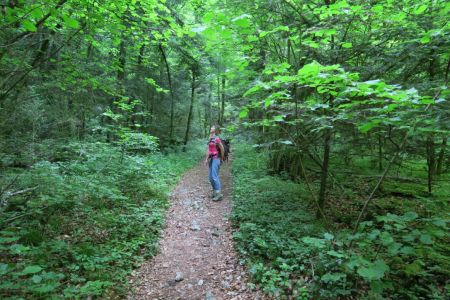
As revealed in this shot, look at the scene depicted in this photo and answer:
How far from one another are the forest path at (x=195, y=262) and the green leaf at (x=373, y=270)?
6.21 feet

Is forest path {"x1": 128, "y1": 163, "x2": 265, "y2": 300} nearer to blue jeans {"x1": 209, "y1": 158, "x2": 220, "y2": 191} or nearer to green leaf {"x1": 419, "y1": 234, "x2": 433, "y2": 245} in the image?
blue jeans {"x1": 209, "y1": 158, "x2": 220, "y2": 191}

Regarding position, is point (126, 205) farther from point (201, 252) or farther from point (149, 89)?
point (149, 89)

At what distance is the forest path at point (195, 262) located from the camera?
15.1 feet

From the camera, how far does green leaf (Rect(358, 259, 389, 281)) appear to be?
9.45 feet

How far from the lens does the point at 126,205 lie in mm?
7363

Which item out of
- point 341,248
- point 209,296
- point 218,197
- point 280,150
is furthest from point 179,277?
point 218,197

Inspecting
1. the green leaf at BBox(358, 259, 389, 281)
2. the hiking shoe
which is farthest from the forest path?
the green leaf at BBox(358, 259, 389, 281)

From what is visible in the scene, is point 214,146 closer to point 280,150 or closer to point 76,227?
point 280,150

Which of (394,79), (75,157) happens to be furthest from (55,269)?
(394,79)

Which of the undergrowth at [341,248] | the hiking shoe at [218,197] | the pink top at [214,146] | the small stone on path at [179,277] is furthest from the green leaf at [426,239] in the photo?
the pink top at [214,146]

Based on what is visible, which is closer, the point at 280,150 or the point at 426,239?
the point at 426,239

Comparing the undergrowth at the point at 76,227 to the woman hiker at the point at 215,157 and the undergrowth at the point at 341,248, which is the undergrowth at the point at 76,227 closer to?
the woman hiker at the point at 215,157

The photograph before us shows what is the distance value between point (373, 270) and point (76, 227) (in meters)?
5.77

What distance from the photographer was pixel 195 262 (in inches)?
219
